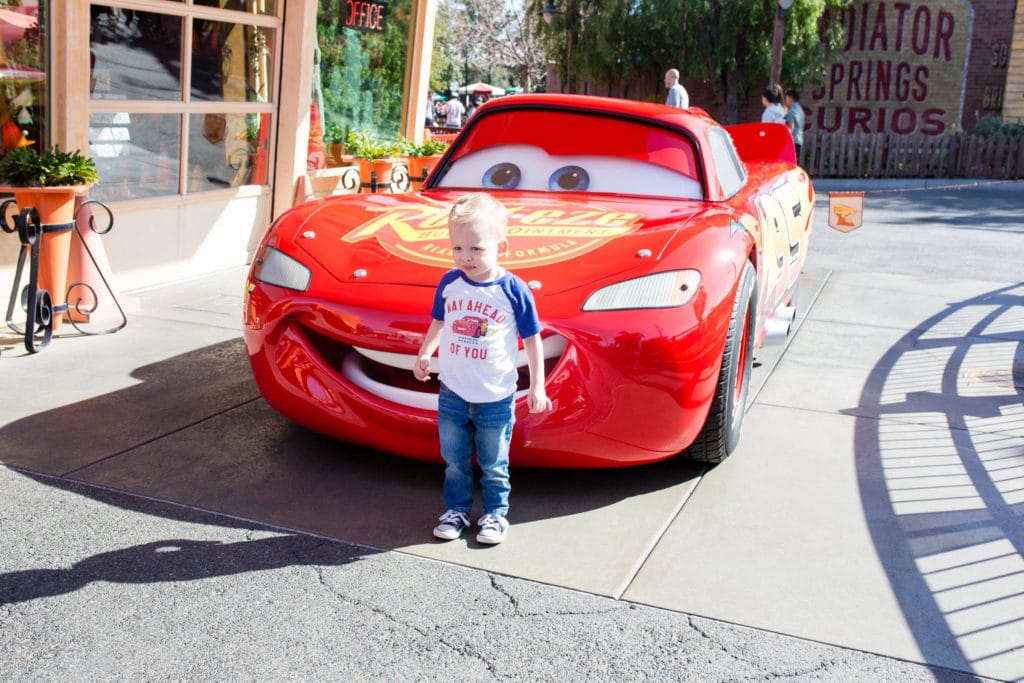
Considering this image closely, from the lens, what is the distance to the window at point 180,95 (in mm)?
6875

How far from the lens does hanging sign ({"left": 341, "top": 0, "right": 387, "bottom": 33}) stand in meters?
9.76

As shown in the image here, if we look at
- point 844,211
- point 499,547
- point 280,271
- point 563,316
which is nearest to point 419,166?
point 844,211

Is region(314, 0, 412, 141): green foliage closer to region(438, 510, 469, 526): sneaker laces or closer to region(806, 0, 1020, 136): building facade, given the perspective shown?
region(438, 510, 469, 526): sneaker laces

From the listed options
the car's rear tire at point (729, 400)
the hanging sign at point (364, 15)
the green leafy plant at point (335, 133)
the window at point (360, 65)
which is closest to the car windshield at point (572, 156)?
the car's rear tire at point (729, 400)

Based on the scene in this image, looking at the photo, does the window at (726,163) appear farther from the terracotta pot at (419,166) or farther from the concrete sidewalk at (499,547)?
the terracotta pot at (419,166)

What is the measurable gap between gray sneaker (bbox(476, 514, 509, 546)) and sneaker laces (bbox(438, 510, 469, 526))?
61 mm

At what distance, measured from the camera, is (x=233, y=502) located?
362 centimetres

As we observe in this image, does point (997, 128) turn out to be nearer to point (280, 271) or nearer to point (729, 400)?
point (729, 400)

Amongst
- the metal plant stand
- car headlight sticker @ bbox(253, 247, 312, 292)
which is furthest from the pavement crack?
the metal plant stand

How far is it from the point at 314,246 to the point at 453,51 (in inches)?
1613

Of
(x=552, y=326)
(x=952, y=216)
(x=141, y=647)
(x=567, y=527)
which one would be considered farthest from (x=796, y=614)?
(x=952, y=216)

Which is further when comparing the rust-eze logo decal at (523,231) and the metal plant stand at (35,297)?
the metal plant stand at (35,297)

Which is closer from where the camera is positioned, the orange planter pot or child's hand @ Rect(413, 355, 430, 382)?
child's hand @ Rect(413, 355, 430, 382)

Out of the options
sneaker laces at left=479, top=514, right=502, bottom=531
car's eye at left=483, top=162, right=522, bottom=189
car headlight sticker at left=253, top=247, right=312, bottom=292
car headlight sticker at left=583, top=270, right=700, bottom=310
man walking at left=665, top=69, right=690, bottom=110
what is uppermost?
man walking at left=665, top=69, right=690, bottom=110
